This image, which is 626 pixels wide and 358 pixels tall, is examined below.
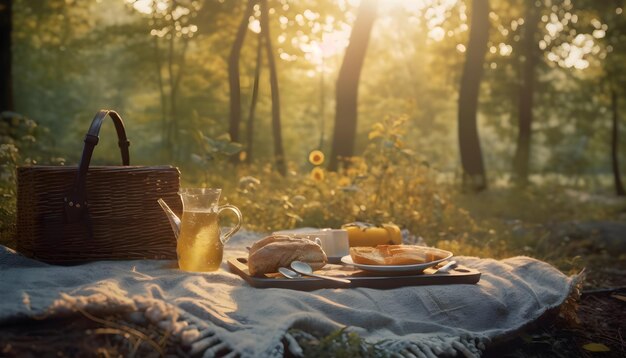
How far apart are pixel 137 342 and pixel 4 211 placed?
265 cm

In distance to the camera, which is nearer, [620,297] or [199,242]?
[199,242]

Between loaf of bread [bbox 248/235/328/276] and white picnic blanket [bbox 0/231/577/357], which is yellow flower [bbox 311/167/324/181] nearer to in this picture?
white picnic blanket [bbox 0/231/577/357]

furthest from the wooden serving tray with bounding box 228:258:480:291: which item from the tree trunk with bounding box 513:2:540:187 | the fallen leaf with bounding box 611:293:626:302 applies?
the tree trunk with bounding box 513:2:540:187

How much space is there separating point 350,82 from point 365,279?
8.32m

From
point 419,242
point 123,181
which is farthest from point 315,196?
point 123,181

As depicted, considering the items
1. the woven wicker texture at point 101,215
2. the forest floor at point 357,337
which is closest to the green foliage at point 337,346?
the forest floor at point 357,337

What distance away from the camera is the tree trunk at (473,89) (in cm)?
1206

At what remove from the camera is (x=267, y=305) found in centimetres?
264

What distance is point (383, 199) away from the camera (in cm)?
694

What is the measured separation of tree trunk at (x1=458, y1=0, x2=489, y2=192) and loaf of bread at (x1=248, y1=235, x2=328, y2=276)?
29.8ft

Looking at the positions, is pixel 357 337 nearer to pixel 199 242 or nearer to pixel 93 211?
pixel 199 242

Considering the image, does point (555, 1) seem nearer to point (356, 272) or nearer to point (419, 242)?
point (419, 242)

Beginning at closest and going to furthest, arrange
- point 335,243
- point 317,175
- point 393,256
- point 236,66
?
point 393,256 < point 335,243 < point 317,175 < point 236,66

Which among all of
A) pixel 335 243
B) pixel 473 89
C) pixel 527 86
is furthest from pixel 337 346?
pixel 527 86
